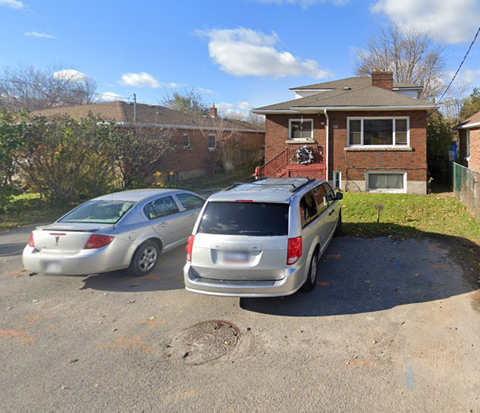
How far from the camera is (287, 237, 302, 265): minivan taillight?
4.36m

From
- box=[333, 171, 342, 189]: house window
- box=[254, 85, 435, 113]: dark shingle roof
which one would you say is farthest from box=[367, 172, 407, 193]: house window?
box=[254, 85, 435, 113]: dark shingle roof

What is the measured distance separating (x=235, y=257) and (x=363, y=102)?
39.3 feet

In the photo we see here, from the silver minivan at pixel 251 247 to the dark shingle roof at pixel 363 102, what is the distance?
10403 mm

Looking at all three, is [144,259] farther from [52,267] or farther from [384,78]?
[384,78]

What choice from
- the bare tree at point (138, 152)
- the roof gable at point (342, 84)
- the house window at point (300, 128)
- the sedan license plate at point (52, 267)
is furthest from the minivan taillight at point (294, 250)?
the roof gable at point (342, 84)

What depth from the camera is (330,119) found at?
14.6 m

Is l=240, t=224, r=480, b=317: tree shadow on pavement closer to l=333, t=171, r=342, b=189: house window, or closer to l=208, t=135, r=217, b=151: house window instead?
l=333, t=171, r=342, b=189: house window

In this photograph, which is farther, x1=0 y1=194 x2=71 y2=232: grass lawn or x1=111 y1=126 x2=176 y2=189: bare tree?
x1=111 y1=126 x2=176 y2=189: bare tree

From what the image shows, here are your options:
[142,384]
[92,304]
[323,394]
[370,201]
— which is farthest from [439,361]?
[370,201]

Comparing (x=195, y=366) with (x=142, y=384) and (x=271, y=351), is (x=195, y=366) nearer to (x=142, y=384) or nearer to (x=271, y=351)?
(x=142, y=384)

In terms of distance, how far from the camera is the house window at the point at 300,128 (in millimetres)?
15992

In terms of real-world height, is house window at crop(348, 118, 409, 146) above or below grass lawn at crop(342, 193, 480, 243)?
above

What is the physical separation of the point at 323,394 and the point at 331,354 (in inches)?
25.6

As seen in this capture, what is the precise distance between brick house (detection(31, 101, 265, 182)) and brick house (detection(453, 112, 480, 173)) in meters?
14.4
